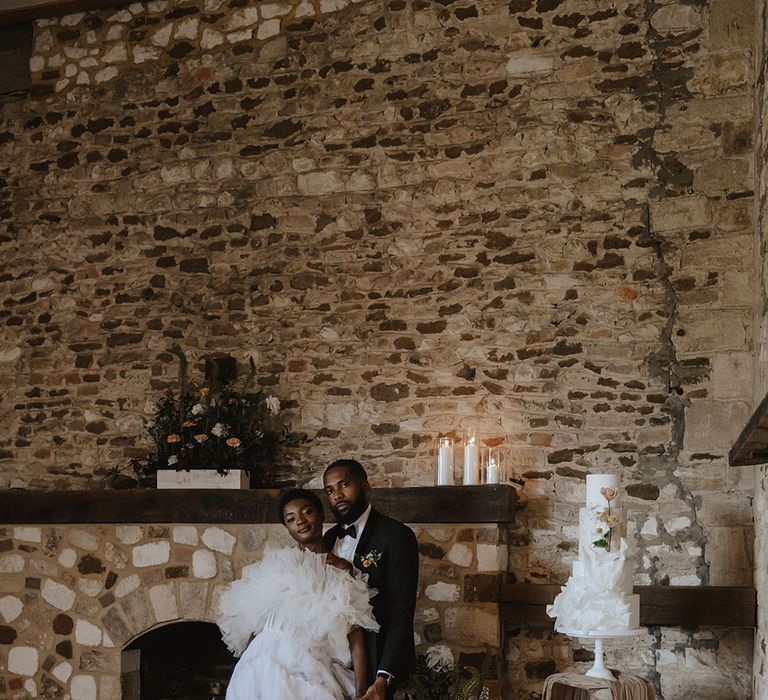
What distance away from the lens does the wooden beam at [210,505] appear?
505 cm

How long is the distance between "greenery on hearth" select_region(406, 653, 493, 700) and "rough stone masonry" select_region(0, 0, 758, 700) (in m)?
0.41

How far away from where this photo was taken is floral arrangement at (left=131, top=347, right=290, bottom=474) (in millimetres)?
5664

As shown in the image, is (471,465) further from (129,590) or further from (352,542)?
(129,590)

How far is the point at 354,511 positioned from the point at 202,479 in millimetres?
1582

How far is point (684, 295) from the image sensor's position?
208 inches

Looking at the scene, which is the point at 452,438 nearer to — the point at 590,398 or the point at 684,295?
the point at 590,398

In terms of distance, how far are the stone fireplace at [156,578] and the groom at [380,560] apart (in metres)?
0.79

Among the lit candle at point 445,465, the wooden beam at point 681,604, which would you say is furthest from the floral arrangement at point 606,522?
the lit candle at point 445,465

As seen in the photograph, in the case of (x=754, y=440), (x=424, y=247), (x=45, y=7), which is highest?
(x=45, y=7)

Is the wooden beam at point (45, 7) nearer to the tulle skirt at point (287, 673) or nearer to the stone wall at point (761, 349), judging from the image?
the stone wall at point (761, 349)

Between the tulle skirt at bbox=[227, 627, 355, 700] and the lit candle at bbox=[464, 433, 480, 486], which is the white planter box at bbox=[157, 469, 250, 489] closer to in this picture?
the lit candle at bbox=[464, 433, 480, 486]

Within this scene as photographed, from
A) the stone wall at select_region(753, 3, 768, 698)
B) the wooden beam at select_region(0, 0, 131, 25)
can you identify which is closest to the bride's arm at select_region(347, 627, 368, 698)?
the stone wall at select_region(753, 3, 768, 698)

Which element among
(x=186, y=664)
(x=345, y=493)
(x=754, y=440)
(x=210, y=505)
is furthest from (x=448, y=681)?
(x=754, y=440)

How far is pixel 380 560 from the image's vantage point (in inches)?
168
